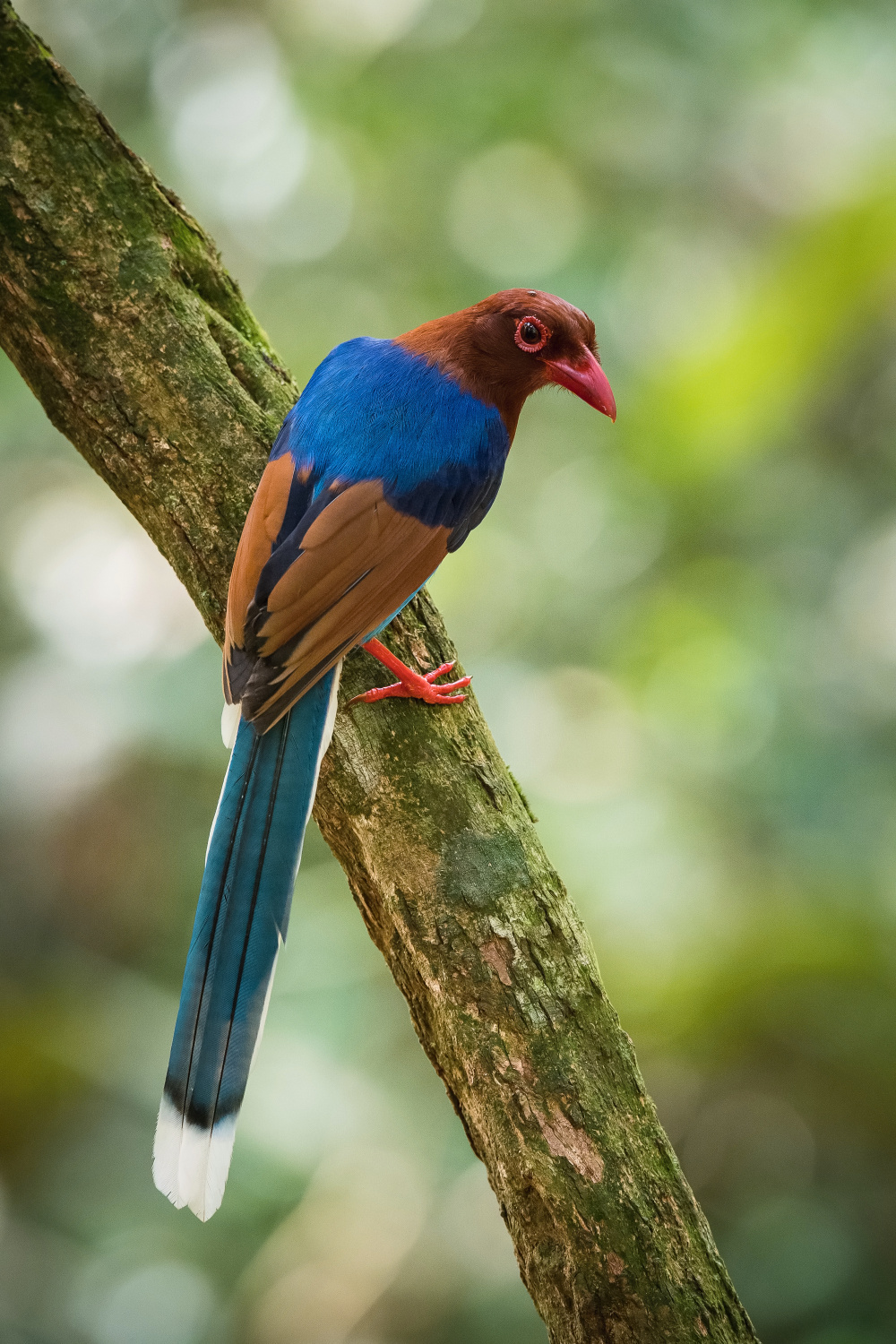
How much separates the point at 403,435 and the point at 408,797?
0.78 metres

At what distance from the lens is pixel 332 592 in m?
2.18

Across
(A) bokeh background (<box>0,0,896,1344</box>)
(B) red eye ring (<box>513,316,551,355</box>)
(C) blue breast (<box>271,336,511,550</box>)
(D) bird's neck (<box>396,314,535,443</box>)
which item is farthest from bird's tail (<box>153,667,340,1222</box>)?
(A) bokeh background (<box>0,0,896,1344</box>)

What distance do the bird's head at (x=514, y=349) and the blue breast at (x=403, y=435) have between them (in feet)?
0.17

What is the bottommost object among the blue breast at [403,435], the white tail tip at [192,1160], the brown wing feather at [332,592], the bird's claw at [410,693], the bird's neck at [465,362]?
the white tail tip at [192,1160]

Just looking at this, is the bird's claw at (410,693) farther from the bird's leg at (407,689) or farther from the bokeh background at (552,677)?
the bokeh background at (552,677)

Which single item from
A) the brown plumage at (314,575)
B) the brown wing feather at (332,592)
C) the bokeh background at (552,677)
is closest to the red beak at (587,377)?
the brown plumage at (314,575)

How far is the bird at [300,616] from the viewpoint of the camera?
6.61ft

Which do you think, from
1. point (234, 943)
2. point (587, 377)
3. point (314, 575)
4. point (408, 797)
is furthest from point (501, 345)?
point (234, 943)

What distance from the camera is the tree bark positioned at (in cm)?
185

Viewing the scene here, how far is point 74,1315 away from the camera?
159 inches

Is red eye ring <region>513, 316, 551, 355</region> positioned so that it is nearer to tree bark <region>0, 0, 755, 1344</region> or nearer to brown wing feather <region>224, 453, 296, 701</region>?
tree bark <region>0, 0, 755, 1344</region>

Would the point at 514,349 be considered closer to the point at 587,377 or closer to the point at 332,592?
the point at 587,377

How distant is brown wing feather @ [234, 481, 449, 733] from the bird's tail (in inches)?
2.6

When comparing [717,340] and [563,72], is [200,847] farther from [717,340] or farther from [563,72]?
[563,72]
